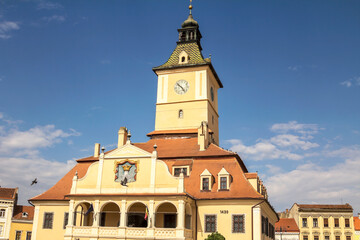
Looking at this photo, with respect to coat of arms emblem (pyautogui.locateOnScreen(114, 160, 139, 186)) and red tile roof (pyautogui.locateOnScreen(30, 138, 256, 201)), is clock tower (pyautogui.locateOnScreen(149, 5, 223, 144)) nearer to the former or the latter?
red tile roof (pyautogui.locateOnScreen(30, 138, 256, 201))

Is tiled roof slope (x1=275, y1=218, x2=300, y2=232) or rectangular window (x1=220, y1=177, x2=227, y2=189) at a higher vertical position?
rectangular window (x1=220, y1=177, x2=227, y2=189)

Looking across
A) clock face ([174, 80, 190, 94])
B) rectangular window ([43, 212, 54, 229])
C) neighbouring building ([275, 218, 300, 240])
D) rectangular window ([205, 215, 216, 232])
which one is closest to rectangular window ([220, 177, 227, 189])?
rectangular window ([205, 215, 216, 232])

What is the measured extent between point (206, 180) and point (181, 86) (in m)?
14.8

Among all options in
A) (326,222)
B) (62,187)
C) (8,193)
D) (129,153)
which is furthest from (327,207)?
(8,193)

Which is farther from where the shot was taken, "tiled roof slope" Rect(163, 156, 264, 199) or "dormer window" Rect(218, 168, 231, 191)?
"dormer window" Rect(218, 168, 231, 191)

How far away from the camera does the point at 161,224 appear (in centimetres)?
3412

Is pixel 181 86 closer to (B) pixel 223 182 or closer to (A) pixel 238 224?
(B) pixel 223 182

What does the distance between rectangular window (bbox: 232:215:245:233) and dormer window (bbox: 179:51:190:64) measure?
815 inches

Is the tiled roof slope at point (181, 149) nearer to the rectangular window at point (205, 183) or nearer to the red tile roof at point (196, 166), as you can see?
the red tile roof at point (196, 166)

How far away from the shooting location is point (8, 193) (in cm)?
5994

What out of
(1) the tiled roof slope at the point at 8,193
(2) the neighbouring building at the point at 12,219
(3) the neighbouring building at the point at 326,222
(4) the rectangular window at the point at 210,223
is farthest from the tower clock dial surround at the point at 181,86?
(3) the neighbouring building at the point at 326,222

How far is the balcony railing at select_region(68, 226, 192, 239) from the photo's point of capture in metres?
31.1

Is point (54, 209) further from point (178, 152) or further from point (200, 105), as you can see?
point (200, 105)

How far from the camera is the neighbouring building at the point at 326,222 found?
6931 centimetres
